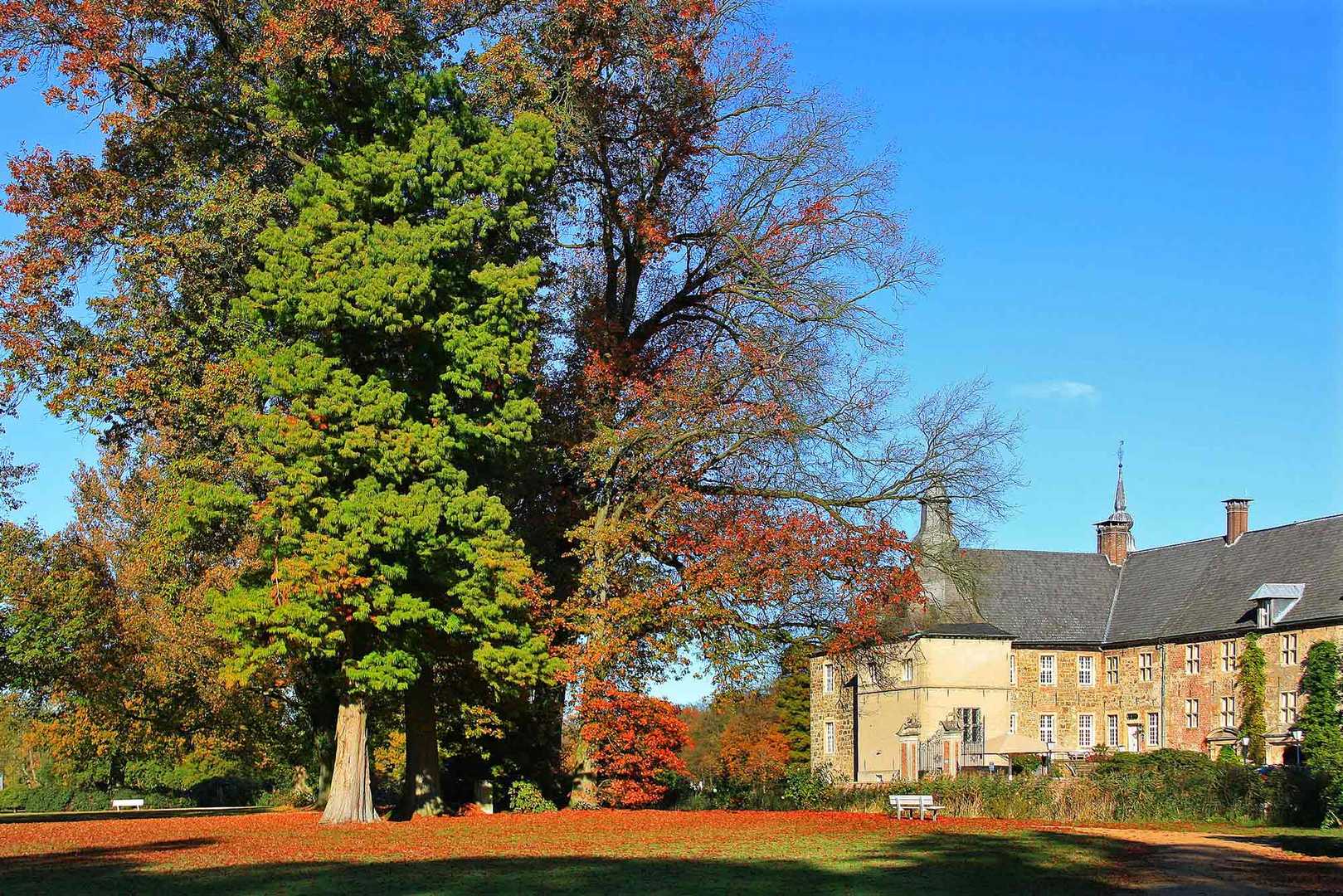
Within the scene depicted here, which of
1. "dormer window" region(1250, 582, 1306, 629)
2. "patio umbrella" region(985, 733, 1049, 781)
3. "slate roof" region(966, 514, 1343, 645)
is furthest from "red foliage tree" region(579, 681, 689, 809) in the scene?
"dormer window" region(1250, 582, 1306, 629)

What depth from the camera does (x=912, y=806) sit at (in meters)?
26.2

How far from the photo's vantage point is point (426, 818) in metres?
25.2

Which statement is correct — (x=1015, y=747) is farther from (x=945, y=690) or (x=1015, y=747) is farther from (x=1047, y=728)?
(x=1047, y=728)

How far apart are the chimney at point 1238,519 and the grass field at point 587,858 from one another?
111 feet

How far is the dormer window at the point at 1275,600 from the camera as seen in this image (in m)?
50.5

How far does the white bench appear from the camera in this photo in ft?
85.5

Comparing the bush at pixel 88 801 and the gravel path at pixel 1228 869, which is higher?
the gravel path at pixel 1228 869

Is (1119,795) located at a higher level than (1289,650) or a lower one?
lower

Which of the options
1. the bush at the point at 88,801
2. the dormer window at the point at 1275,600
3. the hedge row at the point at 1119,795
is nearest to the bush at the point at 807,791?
the hedge row at the point at 1119,795

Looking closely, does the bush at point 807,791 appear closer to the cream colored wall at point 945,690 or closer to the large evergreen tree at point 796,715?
the cream colored wall at point 945,690

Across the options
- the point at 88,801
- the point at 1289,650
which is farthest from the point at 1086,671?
the point at 88,801

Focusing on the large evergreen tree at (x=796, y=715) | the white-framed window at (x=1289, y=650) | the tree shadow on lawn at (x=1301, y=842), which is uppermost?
the white-framed window at (x=1289, y=650)

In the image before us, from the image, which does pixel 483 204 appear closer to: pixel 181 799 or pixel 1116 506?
pixel 181 799

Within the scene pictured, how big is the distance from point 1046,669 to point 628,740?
121 feet
